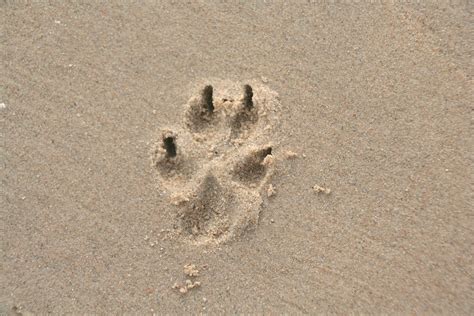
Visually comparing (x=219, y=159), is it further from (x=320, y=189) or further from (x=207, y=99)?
(x=320, y=189)

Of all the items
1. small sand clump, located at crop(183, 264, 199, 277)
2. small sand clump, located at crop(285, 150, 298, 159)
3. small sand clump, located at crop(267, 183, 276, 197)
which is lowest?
small sand clump, located at crop(183, 264, 199, 277)

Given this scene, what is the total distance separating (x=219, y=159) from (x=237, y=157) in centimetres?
7

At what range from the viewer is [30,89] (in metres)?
2.02

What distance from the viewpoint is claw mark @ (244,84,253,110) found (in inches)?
78.2

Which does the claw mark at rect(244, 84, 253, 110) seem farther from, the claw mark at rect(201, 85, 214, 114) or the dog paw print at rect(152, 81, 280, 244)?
the claw mark at rect(201, 85, 214, 114)

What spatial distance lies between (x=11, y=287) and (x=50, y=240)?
214 mm

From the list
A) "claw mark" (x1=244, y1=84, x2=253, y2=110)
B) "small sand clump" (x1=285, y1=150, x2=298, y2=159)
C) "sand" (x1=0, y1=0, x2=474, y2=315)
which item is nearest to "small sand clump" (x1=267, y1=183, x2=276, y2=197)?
"sand" (x1=0, y1=0, x2=474, y2=315)

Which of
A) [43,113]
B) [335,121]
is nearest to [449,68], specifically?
[335,121]

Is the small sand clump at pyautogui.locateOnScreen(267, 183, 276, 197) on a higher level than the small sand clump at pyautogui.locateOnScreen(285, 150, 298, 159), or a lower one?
lower

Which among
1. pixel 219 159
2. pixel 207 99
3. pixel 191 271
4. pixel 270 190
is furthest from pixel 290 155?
pixel 191 271

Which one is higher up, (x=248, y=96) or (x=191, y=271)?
(x=248, y=96)

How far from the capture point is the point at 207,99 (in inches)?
78.6

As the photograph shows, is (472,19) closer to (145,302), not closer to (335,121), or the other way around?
(335,121)

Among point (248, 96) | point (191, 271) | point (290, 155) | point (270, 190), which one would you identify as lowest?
point (191, 271)
